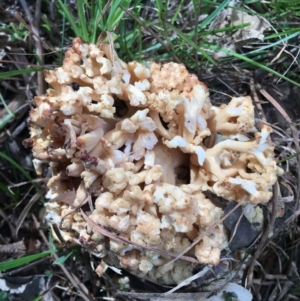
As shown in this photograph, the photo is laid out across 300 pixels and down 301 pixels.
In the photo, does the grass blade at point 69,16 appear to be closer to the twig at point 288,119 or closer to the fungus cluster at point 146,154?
the fungus cluster at point 146,154

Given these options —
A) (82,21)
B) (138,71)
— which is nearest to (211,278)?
(138,71)

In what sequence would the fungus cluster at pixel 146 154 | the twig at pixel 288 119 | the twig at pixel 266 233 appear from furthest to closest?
the twig at pixel 288 119, the twig at pixel 266 233, the fungus cluster at pixel 146 154

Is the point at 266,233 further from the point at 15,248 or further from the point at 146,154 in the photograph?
the point at 15,248

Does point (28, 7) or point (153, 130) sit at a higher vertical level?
point (28, 7)

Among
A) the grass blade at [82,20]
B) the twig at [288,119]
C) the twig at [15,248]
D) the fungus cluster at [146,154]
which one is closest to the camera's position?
the fungus cluster at [146,154]

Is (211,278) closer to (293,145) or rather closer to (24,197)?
(293,145)

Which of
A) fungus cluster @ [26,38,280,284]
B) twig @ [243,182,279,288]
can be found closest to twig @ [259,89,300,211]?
twig @ [243,182,279,288]

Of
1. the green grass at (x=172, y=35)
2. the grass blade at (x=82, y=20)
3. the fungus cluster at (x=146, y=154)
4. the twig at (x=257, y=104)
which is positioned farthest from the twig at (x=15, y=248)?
the twig at (x=257, y=104)

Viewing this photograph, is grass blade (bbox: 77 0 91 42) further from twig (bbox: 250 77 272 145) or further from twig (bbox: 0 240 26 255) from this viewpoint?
twig (bbox: 0 240 26 255)
